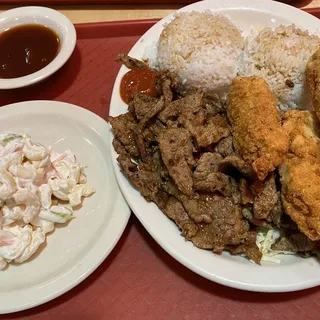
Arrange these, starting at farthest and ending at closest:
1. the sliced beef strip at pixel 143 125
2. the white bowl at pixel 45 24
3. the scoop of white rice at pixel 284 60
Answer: the white bowl at pixel 45 24 < the scoop of white rice at pixel 284 60 < the sliced beef strip at pixel 143 125

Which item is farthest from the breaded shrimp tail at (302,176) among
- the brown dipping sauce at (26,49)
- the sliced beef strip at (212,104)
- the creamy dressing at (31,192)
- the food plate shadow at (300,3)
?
the brown dipping sauce at (26,49)

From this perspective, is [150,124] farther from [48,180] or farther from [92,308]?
[92,308]

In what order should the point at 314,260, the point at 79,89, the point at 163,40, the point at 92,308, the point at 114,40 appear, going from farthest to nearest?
the point at 114,40, the point at 79,89, the point at 163,40, the point at 92,308, the point at 314,260

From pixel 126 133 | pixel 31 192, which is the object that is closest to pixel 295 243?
pixel 126 133

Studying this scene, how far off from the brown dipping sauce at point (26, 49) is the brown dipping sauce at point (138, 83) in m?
0.67

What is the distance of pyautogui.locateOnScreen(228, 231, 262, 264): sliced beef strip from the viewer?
1699 mm

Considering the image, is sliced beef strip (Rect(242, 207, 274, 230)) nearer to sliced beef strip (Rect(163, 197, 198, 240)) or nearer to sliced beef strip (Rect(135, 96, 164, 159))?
sliced beef strip (Rect(163, 197, 198, 240))

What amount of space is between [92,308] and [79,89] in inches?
56.2

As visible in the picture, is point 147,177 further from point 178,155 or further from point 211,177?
point 211,177

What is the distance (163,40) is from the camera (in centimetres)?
227

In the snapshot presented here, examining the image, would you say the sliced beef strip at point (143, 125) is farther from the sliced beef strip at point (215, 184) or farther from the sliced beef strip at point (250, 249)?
the sliced beef strip at point (250, 249)

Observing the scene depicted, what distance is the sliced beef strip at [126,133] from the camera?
1970 mm

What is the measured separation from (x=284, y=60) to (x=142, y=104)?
837 millimetres

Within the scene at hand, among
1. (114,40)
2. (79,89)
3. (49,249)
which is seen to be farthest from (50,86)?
(49,249)
